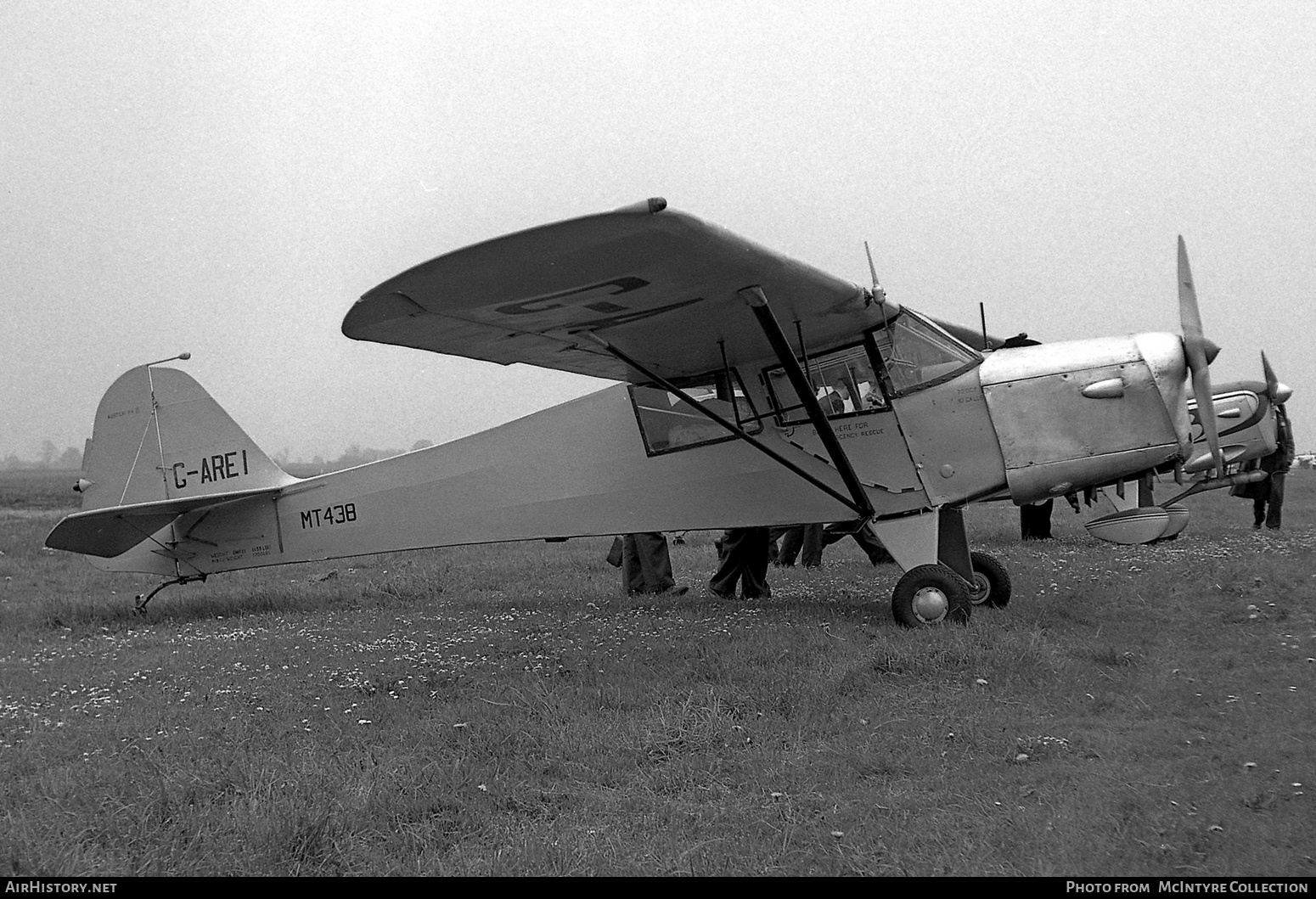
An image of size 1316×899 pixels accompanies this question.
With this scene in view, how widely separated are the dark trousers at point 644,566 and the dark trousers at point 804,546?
90.4 inches

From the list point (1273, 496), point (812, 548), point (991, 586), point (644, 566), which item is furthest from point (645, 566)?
point (1273, 496)

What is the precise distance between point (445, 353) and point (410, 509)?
2.94 meters

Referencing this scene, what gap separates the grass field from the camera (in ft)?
10.0

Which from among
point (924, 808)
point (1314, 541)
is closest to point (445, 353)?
point (924, 808)

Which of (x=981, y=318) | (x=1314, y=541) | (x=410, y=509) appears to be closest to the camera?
(x=410, y=509)

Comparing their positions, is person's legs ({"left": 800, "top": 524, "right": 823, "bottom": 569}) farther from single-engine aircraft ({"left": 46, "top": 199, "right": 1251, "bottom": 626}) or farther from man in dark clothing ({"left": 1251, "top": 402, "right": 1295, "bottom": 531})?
man in dark clothing ({"left": 1251, "top": 402, "right": 1295, "bottom": 531})

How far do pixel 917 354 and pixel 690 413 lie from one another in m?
2.00

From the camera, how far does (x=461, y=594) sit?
10.2m

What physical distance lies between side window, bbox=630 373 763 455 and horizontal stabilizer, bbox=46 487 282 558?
4205 millimetres

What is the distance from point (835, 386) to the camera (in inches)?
300

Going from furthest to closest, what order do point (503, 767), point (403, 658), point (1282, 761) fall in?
1. point (403, 658)
2. point (503, 767)
3. point (1282, 761)

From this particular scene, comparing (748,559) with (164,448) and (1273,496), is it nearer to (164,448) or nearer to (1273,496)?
(164,448)

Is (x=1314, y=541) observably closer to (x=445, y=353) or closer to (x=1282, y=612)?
(x=1282, y=612)

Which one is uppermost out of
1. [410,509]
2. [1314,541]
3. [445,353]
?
[445,353]
